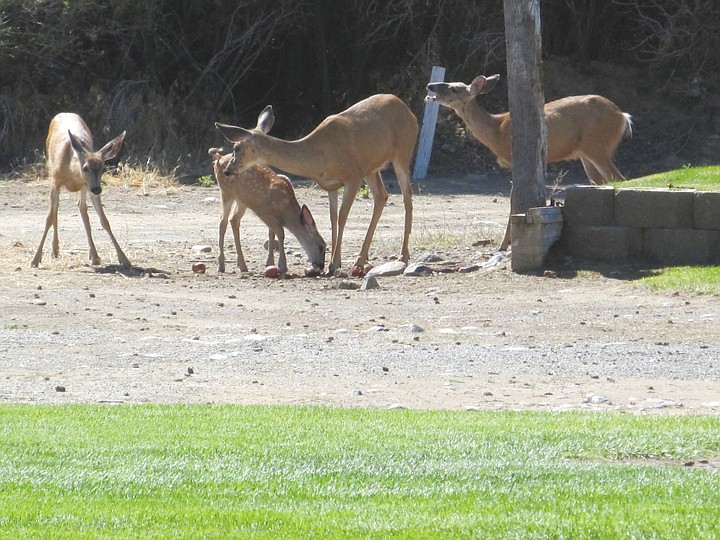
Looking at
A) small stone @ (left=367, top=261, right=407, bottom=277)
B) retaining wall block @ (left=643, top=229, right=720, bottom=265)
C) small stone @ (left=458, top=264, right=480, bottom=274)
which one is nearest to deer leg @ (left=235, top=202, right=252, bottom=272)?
small stone @ (left=367, top=261, right=407, bottom=277)

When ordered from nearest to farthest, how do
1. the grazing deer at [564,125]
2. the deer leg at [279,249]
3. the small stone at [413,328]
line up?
the small stone at [413,328], the deer leg at [279,249], the grazing deer at [564,125]

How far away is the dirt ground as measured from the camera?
9.08 metres

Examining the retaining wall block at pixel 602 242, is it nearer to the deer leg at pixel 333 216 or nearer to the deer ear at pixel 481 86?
the deer leg at pixel 333 216

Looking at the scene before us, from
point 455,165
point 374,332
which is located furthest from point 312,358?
point 455,165

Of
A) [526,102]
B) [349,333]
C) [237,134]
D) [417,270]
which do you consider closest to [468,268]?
[417,270]

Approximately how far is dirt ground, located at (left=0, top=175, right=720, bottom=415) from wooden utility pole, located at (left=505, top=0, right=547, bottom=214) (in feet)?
2.93

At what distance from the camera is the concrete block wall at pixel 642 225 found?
45.7 feet

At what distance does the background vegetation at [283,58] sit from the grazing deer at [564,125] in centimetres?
914

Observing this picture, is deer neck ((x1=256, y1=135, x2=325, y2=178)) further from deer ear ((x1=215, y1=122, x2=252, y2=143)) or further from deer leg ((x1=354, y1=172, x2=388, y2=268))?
deer leg ((x1=354, y1=172, x2=388, y2=268))

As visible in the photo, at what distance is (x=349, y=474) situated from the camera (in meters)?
6.39

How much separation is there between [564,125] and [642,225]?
130 inches

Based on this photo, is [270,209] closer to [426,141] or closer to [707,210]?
[707,210]

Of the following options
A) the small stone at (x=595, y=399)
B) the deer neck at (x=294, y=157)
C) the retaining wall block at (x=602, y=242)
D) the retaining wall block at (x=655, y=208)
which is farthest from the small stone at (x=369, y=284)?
the small stone at (x=595, y=399)

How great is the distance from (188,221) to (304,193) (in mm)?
3199
